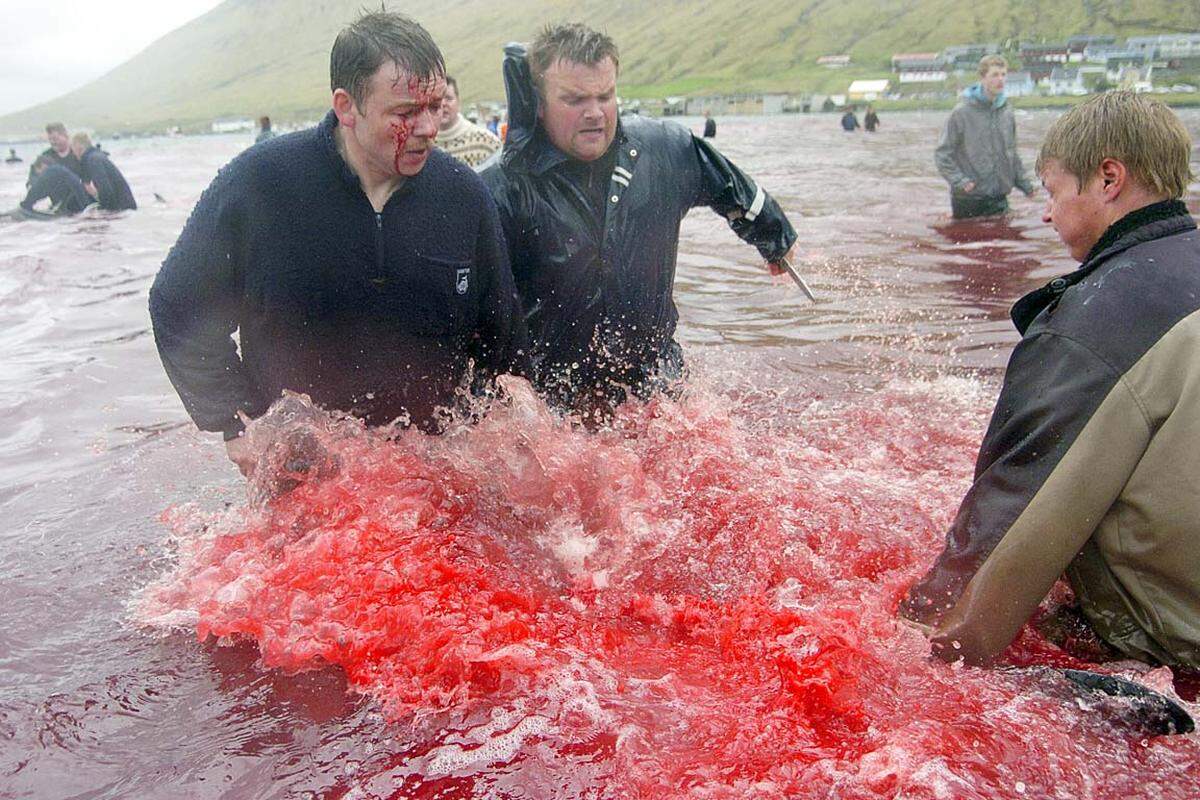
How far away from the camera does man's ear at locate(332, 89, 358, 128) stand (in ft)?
10.9

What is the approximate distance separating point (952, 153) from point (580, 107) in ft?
28.1

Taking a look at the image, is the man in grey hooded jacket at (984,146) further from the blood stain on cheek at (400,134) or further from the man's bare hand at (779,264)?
the blood stain on cheek at (400,134)

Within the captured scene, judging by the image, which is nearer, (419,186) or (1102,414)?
(1102,414)

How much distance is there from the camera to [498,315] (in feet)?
12.9

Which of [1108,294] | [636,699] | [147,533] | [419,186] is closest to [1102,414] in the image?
[1108,294]

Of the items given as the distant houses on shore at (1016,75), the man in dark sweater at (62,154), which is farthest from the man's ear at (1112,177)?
the distant houses on shore at (1016,75)

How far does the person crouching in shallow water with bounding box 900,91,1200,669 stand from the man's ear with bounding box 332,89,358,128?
7.55ft

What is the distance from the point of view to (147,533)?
14.3 ft

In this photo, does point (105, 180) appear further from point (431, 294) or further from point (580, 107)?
point (431, 294)

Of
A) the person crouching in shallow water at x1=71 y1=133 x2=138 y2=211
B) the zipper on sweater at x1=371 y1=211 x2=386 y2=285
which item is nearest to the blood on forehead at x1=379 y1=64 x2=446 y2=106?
the zipper on sweater at x1=371 y1=211 x2=386 y2=285

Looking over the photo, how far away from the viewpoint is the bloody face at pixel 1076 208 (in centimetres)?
269

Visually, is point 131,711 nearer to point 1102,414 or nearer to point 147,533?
point 147,533

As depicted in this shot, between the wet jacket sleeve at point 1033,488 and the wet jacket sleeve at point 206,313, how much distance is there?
2640mm

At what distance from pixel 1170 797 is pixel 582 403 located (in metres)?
3.10
